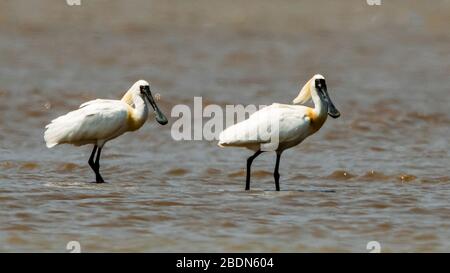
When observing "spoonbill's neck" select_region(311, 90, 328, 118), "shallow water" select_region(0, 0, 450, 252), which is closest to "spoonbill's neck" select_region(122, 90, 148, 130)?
"shallow water" select_region(0, 0, 450, 252)

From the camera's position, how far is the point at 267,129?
13336 mm

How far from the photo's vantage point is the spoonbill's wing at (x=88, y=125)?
14.1m

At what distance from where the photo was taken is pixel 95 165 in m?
14.2

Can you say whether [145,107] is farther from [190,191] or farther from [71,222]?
[71,222]

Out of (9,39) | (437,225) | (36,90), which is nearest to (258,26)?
(9,39)

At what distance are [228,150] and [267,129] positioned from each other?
3.09 metres

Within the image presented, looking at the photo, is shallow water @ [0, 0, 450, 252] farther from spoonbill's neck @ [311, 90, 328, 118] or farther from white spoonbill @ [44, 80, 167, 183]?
spoonbill's neck @ [311, 90, 328, 118]

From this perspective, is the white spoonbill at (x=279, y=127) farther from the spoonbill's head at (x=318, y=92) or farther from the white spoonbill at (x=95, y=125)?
the white spoonbill at (x=95, y=125)

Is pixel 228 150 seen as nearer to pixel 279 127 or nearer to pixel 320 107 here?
pixel 320 107

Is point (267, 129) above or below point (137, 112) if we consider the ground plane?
below

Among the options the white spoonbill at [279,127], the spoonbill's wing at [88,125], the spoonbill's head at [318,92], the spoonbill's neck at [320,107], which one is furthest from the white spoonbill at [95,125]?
the spoonbill's neck at [320,107]

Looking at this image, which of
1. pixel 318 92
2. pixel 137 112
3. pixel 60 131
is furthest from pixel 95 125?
pixel 318 92
